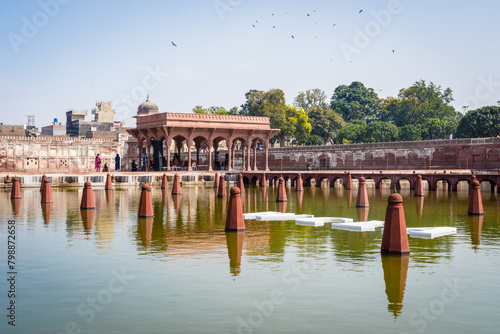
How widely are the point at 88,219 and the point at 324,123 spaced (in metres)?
78.4

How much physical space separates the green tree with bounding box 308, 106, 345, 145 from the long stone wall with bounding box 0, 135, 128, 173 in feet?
116

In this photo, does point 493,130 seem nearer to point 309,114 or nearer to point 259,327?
point 309,114

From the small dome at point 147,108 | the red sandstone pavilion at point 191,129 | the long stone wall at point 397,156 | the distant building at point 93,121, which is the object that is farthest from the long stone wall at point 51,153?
the distant building at point 93,121

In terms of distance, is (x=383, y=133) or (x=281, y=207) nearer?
(x=281, y=207)

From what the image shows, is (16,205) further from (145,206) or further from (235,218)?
(235,218)

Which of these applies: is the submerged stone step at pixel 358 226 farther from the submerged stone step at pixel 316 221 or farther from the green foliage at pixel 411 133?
the green foliage at pixel 411 133

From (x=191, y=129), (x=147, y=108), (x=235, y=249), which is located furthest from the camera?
(x=147, y=108)

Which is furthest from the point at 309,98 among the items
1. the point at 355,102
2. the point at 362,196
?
the point at 362,196

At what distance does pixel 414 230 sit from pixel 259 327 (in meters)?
9.19

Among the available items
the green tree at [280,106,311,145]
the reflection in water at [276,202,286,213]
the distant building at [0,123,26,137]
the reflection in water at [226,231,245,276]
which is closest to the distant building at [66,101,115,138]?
the distant building at [0,123,26,137]

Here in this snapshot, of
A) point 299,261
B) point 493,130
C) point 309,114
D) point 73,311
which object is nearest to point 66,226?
point 299,261

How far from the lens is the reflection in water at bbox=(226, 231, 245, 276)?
11.4 metres

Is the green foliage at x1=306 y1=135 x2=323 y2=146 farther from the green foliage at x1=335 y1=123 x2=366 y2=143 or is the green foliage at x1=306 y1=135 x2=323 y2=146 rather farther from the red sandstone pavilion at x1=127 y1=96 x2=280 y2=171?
the red sandstone pavilion at x1=127 y1=96 x2=280 y2=171

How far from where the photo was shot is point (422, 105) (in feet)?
313
